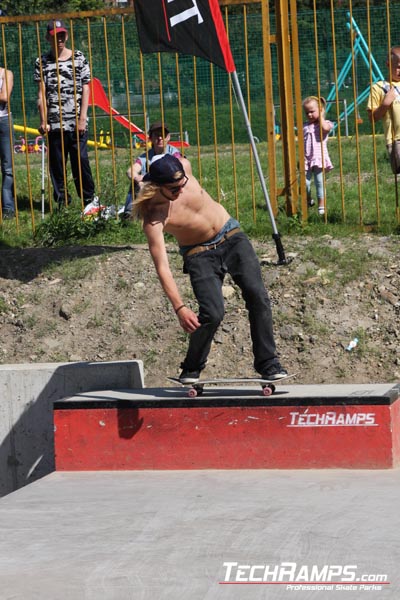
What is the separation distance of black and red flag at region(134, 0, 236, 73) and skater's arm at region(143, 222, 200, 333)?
2612 mm

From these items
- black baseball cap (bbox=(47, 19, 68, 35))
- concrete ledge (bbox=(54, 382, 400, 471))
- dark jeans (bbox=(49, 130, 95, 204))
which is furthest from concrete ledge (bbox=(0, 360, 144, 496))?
black baseball cap (bbox=(47, 19, 68, 35))

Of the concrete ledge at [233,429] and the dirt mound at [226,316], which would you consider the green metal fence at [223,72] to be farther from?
the concrete ledge at [233,429]

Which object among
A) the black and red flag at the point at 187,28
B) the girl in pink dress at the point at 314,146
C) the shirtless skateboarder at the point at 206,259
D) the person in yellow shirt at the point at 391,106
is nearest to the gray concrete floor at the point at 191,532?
the shirtless skateboarder at the point at 206,259

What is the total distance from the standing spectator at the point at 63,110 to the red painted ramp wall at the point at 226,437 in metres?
4.36

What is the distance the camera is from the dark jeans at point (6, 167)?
1180 cm

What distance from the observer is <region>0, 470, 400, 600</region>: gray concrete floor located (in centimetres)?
475

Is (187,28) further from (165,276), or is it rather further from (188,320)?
(188,320)

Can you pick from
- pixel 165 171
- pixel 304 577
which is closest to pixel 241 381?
pixel 165 171

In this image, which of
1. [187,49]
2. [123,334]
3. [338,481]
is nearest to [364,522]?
[338,481]

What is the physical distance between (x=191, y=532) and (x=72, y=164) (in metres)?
6.63

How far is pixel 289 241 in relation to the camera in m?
10.6

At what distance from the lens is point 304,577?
15.6ft

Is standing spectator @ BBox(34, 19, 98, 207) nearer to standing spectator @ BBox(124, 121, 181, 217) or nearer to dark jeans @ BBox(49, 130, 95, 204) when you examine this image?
dark jeans @ BBox(49, 130, 95, 204)

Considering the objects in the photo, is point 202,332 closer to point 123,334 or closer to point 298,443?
point 298,443
